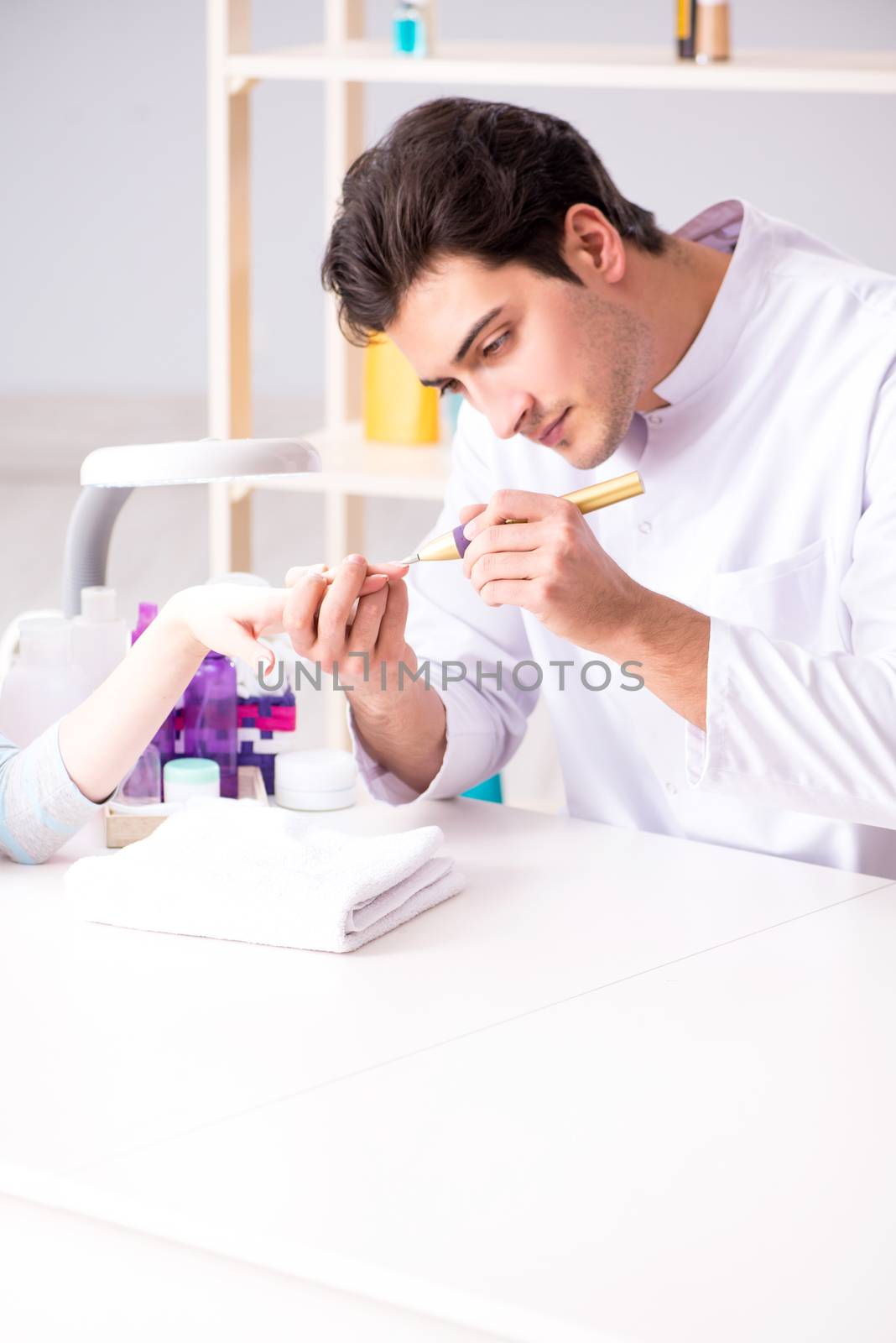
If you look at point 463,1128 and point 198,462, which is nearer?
point 463,1128

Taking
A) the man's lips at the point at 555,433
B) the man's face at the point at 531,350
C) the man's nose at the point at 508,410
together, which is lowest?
the man's lips at the point at 555,433

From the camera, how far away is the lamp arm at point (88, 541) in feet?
4.86

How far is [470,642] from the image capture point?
A: 1.68 meters

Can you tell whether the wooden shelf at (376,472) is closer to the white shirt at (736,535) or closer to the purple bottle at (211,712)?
the white shirt at (736,535)

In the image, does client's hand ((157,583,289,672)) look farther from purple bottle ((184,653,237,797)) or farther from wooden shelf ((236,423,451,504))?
wooden shelf ((236,423,451,504))

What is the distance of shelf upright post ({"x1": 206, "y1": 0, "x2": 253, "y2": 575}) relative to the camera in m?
2.28

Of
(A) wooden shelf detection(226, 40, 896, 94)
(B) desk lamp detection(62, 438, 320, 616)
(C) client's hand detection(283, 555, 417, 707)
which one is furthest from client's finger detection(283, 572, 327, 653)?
(A) wooden shelf detection(226, 40, 896, 94)

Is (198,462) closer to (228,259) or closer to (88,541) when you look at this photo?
(88,541)

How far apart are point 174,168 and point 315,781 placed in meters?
6.74

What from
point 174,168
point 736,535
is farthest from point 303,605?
point 174,168

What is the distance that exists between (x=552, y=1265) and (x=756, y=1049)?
0.29 meters

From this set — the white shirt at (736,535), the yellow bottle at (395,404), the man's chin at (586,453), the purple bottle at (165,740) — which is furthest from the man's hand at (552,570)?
the yellow bottle at (395,404)

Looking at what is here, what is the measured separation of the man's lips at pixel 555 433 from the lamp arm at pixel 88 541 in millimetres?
423

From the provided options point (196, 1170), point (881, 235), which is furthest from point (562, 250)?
point (881, 235)
